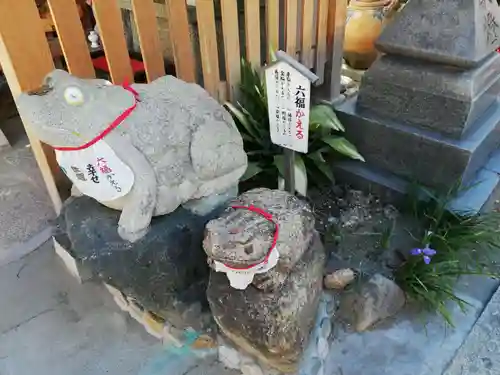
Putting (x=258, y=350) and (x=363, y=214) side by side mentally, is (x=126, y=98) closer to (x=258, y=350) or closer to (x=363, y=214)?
(x=258, y=350)

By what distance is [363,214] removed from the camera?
119 inches

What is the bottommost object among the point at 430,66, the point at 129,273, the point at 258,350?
the point at 258,350

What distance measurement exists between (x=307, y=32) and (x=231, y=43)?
642mm

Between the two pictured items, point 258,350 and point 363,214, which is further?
point 363,214

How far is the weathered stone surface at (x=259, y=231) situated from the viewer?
1767mm

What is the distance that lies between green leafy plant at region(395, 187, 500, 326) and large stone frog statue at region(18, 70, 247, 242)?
116 centimetres

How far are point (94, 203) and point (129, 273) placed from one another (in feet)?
1.35

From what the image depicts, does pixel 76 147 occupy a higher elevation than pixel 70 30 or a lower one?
lower

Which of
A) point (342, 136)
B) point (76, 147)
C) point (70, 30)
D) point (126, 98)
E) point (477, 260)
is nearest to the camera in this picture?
point (76, 147)

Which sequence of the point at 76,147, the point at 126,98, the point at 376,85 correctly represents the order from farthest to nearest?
1. the point at 376,85
2. the point at 126,98
3. the point at 76,147

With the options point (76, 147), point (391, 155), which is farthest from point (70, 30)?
point (391, 155)

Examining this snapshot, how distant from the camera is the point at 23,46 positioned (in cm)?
203

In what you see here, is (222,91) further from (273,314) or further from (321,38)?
(273,314)

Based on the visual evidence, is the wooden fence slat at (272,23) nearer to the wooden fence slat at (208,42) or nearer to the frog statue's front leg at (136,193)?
the wooden fence slat at (208,42)
